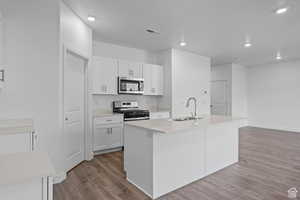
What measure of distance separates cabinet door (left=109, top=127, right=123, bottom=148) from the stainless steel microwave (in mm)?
975

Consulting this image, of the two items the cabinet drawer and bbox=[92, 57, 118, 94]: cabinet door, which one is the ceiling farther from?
the cabinet drawer

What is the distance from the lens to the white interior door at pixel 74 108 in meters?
2.84

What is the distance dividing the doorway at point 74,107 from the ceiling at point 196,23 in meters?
0.88

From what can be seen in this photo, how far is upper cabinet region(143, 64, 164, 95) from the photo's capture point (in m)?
4.80

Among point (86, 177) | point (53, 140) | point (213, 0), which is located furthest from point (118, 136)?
point (213, 0)

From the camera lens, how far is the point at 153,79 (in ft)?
16.2

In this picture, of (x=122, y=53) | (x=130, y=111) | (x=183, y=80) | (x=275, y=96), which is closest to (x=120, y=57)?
(x=122, y=53)

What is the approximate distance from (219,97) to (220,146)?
4959 millimetres

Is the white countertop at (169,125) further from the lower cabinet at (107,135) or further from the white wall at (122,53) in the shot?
the white wall at (122,53)

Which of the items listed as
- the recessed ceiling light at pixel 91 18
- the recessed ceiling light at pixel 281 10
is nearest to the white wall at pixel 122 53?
the recessed ceiling light at pixel 91 18

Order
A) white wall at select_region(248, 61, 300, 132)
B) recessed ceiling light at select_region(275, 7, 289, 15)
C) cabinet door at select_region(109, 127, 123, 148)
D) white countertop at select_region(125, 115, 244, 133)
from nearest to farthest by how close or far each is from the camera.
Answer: white countertop at select_region(125, 115, 244, 133), recessed ceiling light at select_region(275, 7, 289, 15), cabinet door at select_region(109, 127, 123, 148), white wall at select_region(248, 61, 300, 132)

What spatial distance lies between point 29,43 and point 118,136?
258 cm

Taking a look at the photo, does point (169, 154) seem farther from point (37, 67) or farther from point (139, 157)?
point (37, 67)

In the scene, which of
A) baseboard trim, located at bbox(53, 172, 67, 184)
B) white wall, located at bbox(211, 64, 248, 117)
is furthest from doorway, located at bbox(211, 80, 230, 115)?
baseboard trim, located at bbox(53, 172, 67, 184)
